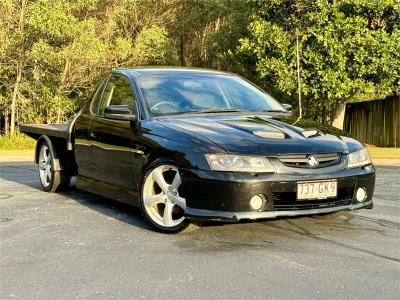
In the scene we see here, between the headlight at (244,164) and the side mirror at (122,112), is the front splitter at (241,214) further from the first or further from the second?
the side mirror at (122,112)

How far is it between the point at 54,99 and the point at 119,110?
58.3ft

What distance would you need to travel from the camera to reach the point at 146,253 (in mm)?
4922

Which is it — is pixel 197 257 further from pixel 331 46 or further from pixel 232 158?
pixel 331 46

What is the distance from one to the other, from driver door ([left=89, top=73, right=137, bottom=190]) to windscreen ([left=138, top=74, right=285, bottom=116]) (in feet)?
0.77

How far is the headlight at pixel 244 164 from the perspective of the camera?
5.06 m

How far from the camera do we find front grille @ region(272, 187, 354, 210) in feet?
16.9

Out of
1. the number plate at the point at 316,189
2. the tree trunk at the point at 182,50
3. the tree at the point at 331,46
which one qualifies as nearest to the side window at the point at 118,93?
the number plate at the point at 316,189

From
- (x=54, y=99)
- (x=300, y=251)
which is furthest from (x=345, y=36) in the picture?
(x=300, y=251)

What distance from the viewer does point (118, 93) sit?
6918 mm

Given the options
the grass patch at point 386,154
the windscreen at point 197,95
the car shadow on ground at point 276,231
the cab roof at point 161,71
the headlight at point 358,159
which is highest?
the cab roof at point 161,71

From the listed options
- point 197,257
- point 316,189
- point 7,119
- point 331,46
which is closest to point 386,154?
point 331,46

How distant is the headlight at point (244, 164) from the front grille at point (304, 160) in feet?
0.49

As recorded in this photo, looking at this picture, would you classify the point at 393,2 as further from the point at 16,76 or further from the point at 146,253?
the point at 146,253

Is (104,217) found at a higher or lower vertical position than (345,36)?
lower
